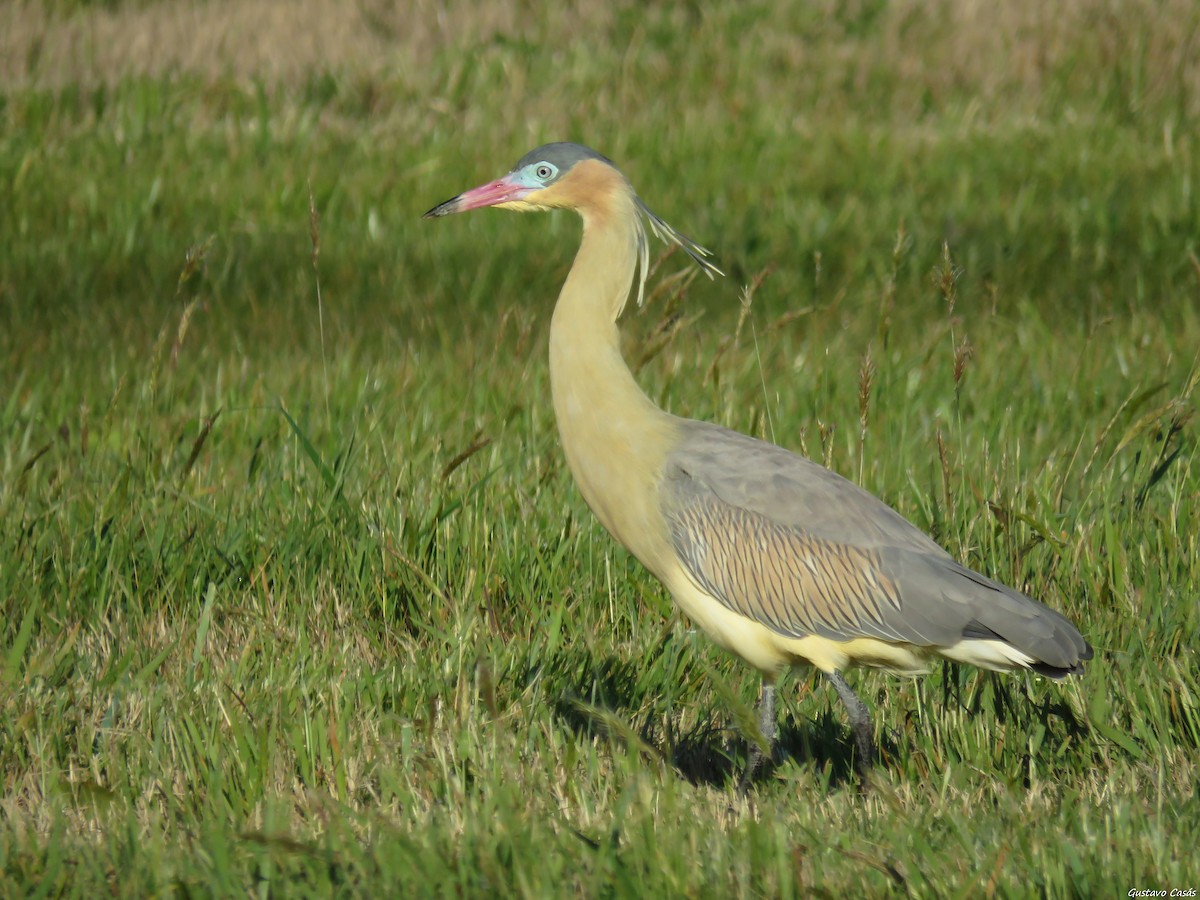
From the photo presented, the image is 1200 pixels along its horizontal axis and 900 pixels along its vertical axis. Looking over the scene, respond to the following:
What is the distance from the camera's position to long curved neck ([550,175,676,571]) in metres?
3.88

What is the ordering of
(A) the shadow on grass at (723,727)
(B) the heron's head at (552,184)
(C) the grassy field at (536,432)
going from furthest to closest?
1. (B) the heron's head at (552,184)
2. (A) the shadow on grass at (723,727)
3. (C) the grassy field at (536,432)

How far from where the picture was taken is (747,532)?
3814mm

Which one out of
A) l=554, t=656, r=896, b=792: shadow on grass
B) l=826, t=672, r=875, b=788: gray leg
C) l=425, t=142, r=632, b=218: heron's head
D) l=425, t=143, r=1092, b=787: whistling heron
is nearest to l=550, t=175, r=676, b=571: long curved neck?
l=425, t=143, r=1092, b=787: whistling heron

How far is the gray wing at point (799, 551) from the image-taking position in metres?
3.72

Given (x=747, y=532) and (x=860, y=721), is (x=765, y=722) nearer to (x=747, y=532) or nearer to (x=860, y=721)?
(x=860, y=721)

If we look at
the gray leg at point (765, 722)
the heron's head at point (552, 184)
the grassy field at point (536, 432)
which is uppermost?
the heron's head at point (552, 184)

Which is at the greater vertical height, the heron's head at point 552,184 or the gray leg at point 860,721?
the heron's head at point 552,184

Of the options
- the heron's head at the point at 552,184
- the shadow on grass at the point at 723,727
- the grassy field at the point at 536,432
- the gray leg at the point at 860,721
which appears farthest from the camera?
the heron's head at the point at 552,184

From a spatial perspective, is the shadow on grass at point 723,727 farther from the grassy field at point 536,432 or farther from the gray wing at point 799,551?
the gray wing at point 799,551

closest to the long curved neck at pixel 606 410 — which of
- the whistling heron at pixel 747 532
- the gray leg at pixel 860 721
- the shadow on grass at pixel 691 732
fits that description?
the whistling heron at pixel 747 532

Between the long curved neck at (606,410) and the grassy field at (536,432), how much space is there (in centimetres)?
50

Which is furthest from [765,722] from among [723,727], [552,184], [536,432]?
[536,432]

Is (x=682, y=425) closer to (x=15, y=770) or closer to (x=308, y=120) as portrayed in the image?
(x=15, y=770)

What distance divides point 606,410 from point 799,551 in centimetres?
63
